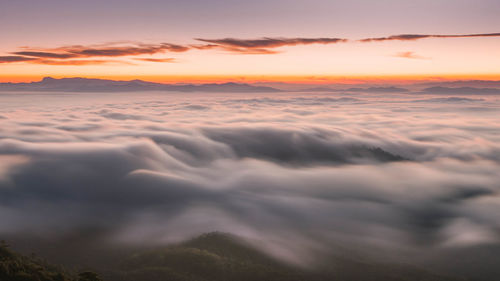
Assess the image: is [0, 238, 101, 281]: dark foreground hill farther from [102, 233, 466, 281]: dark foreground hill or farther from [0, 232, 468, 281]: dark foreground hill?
[102, 233, 466, 281]: dark foreground hill

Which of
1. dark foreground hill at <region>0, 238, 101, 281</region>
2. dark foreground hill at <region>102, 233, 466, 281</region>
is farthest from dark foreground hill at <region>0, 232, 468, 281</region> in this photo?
dark foreground hill at <region>0, 238, 101, 281</region>

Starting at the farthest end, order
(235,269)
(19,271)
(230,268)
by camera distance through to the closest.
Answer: (230,268) → (235,269) → (19,271)

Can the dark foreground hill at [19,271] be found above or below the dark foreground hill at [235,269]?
above

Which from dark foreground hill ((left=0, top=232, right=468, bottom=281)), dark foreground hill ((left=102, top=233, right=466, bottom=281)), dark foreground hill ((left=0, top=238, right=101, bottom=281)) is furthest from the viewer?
dark foreground hill ((left=102, top=233, right=466, bottom=281))

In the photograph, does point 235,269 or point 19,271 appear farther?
point 235,269

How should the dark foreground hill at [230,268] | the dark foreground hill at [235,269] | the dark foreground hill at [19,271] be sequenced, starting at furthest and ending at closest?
the dark foreground hill at [235,269]
the dark foreground hill at [230,268]
the dark foreground hill at [19,271]

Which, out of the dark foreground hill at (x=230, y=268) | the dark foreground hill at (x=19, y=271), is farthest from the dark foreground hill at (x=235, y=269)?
the dark foreground hill at (x=19, y=271)

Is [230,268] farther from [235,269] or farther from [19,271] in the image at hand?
[19,271]

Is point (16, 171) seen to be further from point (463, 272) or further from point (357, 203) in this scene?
point (463, 272)

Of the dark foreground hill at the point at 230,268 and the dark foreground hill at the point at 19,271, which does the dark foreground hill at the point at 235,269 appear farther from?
the dark foreground hill at the point at 19,271

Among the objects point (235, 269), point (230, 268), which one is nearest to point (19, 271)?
point (230, 268)

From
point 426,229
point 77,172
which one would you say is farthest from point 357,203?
point 77,172
